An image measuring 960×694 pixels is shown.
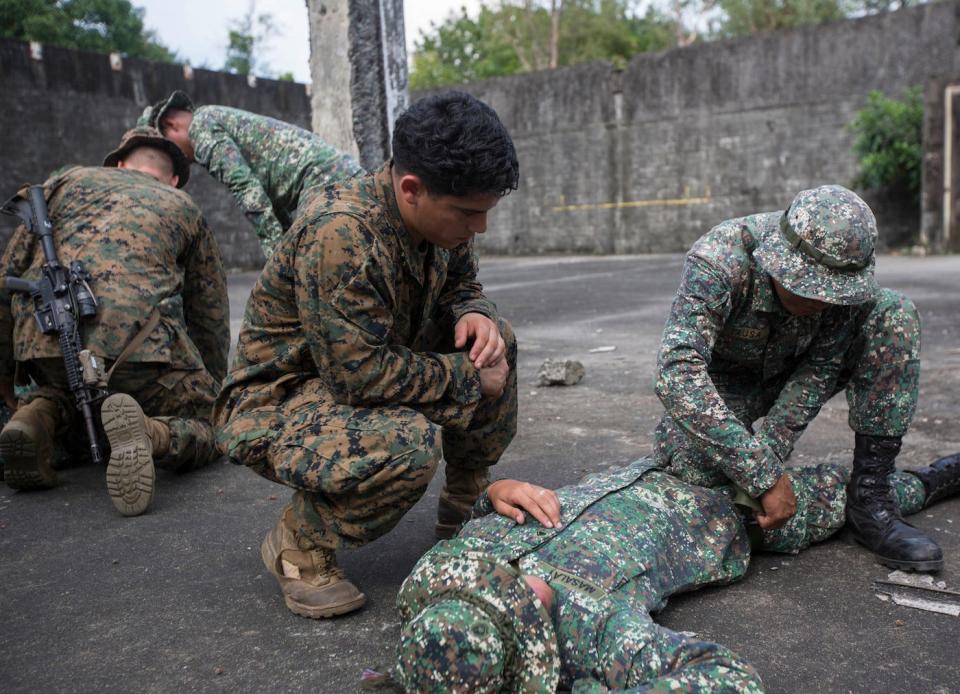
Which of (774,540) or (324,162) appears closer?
(774,540)

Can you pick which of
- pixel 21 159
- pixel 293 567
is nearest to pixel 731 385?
pixel 293 567

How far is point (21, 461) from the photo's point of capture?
3.11m

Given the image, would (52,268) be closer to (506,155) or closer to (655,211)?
(506,155)

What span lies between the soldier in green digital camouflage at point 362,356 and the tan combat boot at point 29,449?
121cm

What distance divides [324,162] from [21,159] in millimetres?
12639

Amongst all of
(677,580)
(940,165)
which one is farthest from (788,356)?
(940,165)

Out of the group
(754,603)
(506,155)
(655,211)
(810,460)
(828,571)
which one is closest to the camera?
(506,155)

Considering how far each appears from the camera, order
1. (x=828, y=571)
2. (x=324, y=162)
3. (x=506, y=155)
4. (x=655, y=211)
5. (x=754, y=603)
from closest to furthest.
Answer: (x=506, y=155), (x=754, y=603), (x=828, y=571), (x=324, y=162), (x=655, y=211)

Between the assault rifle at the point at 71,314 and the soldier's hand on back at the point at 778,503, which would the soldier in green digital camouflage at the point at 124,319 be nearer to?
the assault rifle at the point at 71,314

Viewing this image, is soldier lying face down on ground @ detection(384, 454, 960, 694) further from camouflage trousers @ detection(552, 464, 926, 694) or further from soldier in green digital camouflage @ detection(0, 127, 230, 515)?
soldier in green digital camouflage @ detection(0, 127, 230, 515)

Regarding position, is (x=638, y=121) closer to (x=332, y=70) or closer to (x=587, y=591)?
(x=332, y=70)

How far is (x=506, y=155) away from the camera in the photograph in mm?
1972

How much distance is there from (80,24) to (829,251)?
2903cm

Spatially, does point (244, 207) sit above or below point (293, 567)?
above
